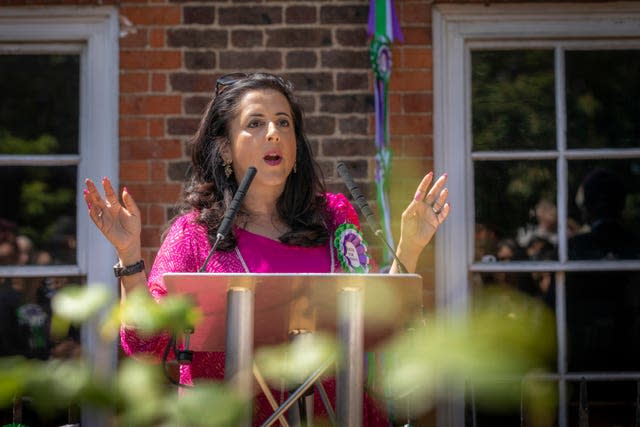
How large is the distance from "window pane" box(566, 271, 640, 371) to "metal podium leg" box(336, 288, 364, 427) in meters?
2.47

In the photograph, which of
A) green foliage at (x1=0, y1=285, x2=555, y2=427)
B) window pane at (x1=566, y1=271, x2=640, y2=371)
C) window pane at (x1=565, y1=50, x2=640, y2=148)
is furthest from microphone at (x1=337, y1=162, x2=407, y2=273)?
window pane at (x1=565, y1=50, x2=640, y2=148)

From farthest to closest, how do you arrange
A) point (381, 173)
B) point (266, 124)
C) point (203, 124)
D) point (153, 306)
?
point (381, 173), point (203, 124), point (266, 124), point (153, 306)

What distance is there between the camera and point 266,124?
2.62m

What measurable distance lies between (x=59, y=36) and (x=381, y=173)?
1482mm

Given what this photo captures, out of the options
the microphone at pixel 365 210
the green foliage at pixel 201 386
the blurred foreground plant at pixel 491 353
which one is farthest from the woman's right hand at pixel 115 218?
the blurred foreground plant at pixel 491 353

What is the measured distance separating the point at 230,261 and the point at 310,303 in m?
0.98

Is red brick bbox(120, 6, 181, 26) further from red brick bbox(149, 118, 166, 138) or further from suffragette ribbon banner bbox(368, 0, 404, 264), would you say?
suffragette ribbon banner bbox(368, 0, 404, 264)

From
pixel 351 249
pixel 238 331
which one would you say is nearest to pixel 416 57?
pixel 351 249

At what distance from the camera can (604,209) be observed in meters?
3.77

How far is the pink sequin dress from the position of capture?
2.38 meters

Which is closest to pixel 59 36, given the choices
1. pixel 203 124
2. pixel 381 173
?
pixel 203 124

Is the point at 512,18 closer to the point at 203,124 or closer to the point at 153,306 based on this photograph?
the point at 203,124

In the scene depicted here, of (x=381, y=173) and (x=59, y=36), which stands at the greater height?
(x=59, y=36)

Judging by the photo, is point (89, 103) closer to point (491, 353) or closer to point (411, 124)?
point (411, 124)
